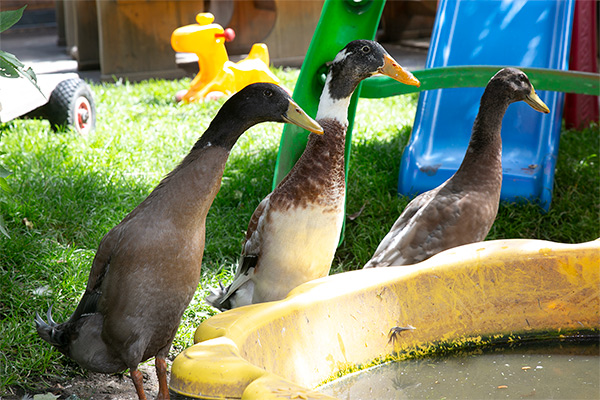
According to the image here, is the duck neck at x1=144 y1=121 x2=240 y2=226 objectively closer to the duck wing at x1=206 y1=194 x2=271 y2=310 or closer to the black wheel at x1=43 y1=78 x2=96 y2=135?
the duck wing at x1=206 y1=194 x2=271 y2=310

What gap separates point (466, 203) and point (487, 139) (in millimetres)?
324

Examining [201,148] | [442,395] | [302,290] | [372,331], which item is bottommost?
[442,395]

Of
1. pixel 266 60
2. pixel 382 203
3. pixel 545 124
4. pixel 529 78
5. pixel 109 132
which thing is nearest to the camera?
pixel 529 78

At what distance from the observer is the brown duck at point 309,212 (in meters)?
2.34

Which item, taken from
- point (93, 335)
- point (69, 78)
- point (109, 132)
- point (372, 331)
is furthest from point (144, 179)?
point (372, 331)

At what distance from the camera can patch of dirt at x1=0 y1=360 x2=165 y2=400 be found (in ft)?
7.22

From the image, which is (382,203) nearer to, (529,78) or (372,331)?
(529,78)

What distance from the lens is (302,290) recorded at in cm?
195

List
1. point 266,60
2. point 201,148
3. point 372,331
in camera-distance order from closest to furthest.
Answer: point 201,148, point 372,331, point 266,60

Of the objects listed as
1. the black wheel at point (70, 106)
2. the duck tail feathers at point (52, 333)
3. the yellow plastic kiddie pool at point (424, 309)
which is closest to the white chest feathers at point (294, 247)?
the yellow plastic kiddie pool at point (424, 309)

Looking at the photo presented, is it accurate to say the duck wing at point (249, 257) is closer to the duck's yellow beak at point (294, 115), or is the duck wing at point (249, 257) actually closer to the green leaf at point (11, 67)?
the duck's yellow beak at point (294, 115)

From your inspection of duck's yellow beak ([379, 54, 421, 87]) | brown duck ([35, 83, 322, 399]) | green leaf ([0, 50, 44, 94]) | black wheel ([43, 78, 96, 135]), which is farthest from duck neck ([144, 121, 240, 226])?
black wheel ([43, 78, 96, 135])

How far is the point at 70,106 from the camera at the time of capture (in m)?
4.55

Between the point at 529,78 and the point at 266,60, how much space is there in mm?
3277
